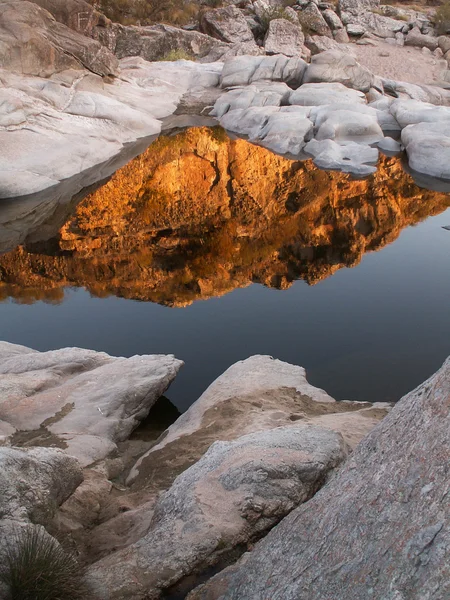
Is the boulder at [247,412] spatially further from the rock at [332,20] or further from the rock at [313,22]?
the rock at [332,20]

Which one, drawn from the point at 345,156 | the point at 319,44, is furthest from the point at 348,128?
the point at 319,44

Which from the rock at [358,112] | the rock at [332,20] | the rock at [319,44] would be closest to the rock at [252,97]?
the rock at [358,112]

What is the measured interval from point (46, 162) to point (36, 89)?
4482 millimetres

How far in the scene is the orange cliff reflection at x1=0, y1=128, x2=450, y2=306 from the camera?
40.9 feet

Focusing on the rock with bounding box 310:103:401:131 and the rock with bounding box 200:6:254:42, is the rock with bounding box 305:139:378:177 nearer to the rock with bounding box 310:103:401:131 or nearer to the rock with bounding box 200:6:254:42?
the rock with bounding box 310:103:401:131

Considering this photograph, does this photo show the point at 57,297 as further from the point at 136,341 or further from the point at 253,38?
the point at 253,38

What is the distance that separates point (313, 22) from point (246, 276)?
28860 mm

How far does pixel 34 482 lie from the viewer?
4547 millimetres

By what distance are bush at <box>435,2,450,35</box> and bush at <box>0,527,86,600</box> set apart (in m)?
42.1

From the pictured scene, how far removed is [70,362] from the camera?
8336 millimetres

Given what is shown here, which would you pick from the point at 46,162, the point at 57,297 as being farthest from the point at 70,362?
the point at 46,162

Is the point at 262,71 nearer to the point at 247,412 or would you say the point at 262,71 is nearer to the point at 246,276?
the point at 246,276

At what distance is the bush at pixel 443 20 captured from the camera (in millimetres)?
38781

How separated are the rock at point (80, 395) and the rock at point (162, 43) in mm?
25138
